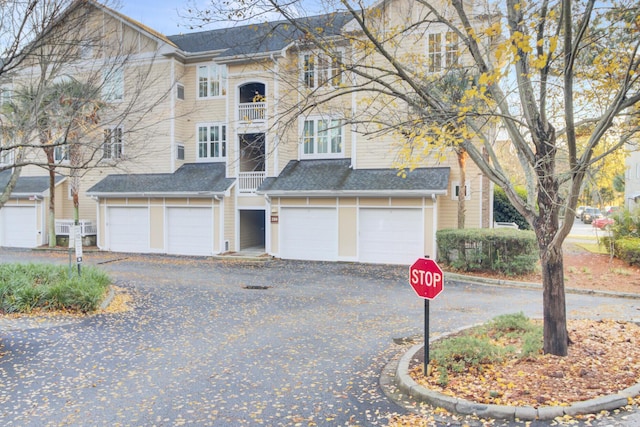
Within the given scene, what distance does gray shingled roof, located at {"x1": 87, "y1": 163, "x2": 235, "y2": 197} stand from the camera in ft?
65.5

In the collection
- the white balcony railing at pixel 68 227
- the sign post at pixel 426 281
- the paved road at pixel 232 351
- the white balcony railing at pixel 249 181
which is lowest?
the paved road at pixel 232 351

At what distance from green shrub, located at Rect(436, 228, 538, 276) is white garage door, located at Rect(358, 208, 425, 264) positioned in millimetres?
1549

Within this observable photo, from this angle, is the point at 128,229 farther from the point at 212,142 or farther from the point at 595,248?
the point at 595,248

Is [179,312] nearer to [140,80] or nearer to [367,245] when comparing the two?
[140,80]

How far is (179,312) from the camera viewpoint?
9703 millimetres

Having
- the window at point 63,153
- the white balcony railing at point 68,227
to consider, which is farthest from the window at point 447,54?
the white balcony railing at point 68,227

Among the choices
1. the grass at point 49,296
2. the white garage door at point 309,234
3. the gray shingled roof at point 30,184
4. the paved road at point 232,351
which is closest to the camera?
the paved road at point 232,351

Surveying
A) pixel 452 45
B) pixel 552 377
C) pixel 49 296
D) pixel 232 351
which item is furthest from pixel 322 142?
pixel 552 377

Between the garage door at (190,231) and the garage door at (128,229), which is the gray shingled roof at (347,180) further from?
the garage door at (128,229)

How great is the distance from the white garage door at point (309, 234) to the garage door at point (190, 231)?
362cm

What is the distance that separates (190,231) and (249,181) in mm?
3569

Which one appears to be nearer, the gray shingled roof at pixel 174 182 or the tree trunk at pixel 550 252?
the tree trunk at pixel 550 252

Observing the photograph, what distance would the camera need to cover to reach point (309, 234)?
18.6 meters

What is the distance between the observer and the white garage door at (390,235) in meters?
17.0
